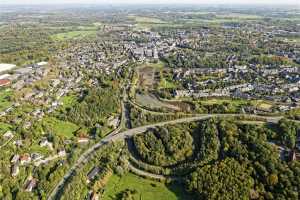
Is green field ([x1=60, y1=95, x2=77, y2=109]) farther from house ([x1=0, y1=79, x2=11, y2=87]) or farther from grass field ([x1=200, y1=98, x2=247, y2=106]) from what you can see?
grass field ([x1=200, y1=98, x2=247, y2=106])

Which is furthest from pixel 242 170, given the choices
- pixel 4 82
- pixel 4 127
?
pixel 4 82

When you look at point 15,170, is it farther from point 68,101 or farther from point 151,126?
point 68,101

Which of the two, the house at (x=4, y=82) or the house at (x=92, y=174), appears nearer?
the house at (x=92, y=174)

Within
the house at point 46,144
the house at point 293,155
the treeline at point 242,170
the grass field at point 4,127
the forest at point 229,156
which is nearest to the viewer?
the treeline at point 242,170

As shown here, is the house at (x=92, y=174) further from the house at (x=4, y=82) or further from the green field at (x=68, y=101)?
the house at (x=4, y=82)

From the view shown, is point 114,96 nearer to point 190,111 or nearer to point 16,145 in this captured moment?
point 190,111

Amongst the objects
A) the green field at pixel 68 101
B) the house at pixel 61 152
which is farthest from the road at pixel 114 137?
the green field at pixel 68 101

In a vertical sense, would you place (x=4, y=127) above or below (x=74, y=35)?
below
